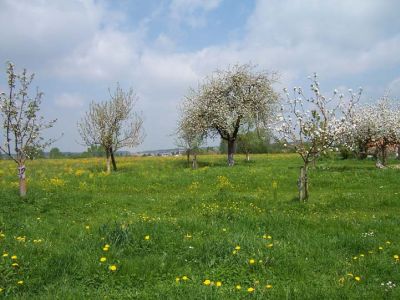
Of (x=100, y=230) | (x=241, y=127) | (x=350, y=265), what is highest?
(x=241, y=127)

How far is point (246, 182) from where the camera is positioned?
886 inches

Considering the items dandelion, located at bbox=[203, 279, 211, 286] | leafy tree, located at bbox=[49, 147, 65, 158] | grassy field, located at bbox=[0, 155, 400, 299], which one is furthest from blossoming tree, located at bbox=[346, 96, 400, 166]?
leafy tree, located at bbox=[49, 147, 65, 158]

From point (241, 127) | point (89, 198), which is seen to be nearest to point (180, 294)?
point (89, 198)

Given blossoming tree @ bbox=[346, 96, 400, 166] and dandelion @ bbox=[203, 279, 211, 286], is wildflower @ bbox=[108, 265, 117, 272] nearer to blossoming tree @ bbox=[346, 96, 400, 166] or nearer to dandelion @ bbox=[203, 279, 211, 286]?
dandelion @ bbox=[203, 279, 211, 286]

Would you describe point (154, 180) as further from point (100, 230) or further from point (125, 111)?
point (125, 111)

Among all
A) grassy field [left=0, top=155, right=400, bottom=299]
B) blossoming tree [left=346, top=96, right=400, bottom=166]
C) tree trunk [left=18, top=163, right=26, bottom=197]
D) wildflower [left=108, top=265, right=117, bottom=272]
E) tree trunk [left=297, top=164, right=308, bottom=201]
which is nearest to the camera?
grassy field [left=0, top=155, right=400, bottom=299]

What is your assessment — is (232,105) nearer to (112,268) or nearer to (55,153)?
(112,268)

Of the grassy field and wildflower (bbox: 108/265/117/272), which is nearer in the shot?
the grassy field

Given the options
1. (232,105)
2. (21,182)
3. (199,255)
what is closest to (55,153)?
(232,105)

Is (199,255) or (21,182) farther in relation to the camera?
(21,182)

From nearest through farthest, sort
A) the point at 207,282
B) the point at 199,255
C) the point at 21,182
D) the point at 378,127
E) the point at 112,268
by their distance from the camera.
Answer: the point at 207,282 < the point at 112,268 < the point at 199,255 < the point at 21,182 < the point at 378,127

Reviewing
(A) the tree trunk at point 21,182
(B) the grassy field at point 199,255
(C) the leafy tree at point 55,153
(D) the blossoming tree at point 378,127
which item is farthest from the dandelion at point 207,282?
(C) the leafy tree at point 55,153

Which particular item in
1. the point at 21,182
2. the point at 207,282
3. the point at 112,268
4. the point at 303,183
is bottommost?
the point at 207,282

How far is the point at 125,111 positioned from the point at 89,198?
22557mm
